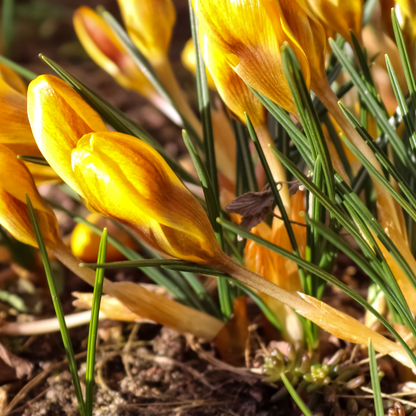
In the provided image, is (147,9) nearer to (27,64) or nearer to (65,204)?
(65,204)

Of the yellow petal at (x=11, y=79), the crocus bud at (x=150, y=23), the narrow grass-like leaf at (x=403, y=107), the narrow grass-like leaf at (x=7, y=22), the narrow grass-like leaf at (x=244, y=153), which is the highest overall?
the narrow grass-like leaf at (x=7, y=22)

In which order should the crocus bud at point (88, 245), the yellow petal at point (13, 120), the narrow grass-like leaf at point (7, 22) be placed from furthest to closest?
the narrow grass-like leaf at point (7, 22)
the crocus bud at point (88, 245)
the yellow petal at point (13, 120)

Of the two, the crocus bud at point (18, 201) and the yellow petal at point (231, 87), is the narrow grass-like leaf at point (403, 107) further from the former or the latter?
the crocus bud at point (18, 201)

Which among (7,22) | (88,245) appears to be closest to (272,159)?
(88,245)

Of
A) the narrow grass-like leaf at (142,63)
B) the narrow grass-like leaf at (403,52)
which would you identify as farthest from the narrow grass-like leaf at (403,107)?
the narrow grass-like leaf at (142,63)

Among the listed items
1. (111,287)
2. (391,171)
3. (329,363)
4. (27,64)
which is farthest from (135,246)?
(27,64)

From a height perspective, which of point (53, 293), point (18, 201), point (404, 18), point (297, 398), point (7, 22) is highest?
point (7, 22)

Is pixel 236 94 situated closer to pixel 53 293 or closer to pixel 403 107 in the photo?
pixel 403 107
